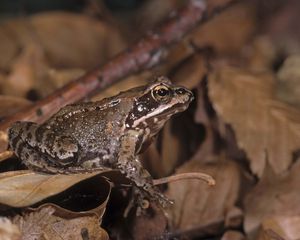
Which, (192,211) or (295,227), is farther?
(192,211)

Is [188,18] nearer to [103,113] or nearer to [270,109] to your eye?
[270,109]

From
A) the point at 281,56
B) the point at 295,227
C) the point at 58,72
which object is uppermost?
the point at 58,72

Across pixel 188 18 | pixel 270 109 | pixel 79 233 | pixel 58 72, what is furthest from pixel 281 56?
pixel 79 233

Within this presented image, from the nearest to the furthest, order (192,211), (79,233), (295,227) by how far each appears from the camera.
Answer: (79,233), (295,227), (192,211)

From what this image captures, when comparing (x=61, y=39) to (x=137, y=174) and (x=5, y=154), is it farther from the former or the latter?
(x=137, y=174)

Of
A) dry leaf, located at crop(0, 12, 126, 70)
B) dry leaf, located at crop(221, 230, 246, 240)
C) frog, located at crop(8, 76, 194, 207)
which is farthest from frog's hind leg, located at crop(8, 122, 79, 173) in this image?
dry leaf, located at crop(0, 12, 126, 70)

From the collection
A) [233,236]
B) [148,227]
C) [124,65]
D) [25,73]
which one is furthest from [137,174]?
[25,73]

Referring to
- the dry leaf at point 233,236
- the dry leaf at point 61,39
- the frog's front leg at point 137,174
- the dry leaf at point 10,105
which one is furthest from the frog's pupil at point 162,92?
the dry leaf at point 61,39

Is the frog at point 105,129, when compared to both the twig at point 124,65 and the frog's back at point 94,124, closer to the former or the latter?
the frog's back at point 94,124
